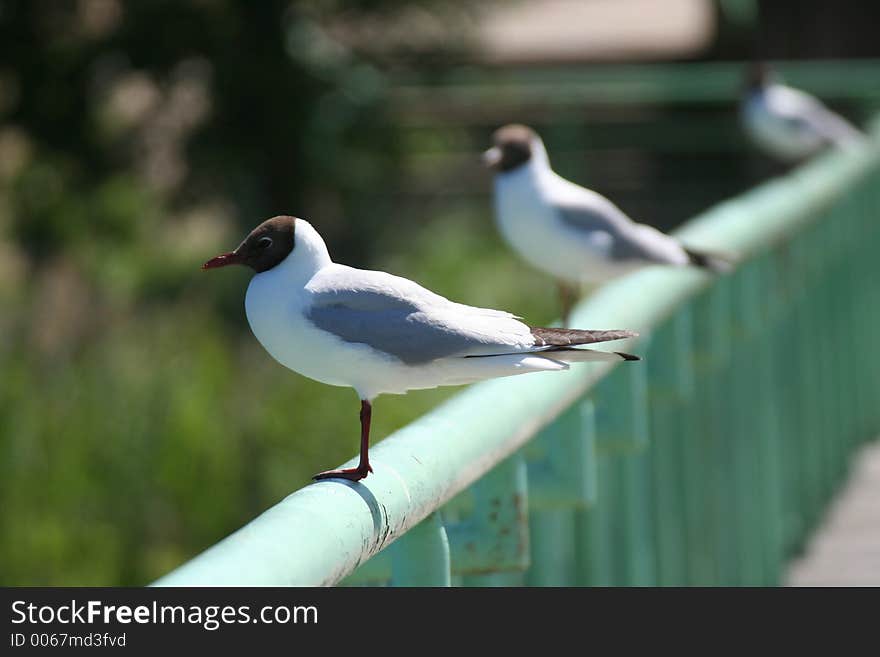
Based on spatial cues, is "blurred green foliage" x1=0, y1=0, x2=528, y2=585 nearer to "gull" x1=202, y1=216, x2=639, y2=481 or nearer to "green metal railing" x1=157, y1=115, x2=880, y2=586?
"green metal railing" x1=157, y1=115, x2=880, y2=586

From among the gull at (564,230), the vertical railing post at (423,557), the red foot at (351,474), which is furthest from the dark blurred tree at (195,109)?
the red foot at (351,474)

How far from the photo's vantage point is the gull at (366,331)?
2.01m

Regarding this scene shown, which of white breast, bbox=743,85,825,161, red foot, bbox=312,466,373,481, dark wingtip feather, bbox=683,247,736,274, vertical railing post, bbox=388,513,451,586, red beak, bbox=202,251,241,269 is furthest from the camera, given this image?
white breast, bbox=743,85,825,161

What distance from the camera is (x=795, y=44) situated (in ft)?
57.8

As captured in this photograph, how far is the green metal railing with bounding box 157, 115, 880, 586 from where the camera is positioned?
205 cm

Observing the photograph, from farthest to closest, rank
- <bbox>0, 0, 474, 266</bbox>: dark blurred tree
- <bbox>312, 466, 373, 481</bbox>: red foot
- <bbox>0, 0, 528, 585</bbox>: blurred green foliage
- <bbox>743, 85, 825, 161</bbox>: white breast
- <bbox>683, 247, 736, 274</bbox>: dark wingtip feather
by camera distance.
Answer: <bbox>0, 0, 474, 266</bbox>: dark blurred tree → <bbox>743, 85, 825, 161</bbox>: white breast → <bbox>0, 0, 528, 585</bbox>: blurred green foliage → <bbox>683, 247, 736, 274</bbox>: dark wingtip feather → <bbox>312, 466, 373, 481</bbox>: red foot

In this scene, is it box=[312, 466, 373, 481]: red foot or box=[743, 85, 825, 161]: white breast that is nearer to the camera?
box=[312, 466, 373, 481]: red foot

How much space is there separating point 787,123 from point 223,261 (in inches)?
325

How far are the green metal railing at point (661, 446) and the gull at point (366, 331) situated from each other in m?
0.13

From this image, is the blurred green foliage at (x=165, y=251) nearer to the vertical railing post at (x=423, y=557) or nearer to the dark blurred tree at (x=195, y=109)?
the dark blurred tree at (x=195, y=109)

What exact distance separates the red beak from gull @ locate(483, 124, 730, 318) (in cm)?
156

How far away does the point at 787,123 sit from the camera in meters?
9.86

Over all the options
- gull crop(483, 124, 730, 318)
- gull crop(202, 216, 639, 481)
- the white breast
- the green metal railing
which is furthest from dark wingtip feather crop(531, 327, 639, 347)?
the white breast
